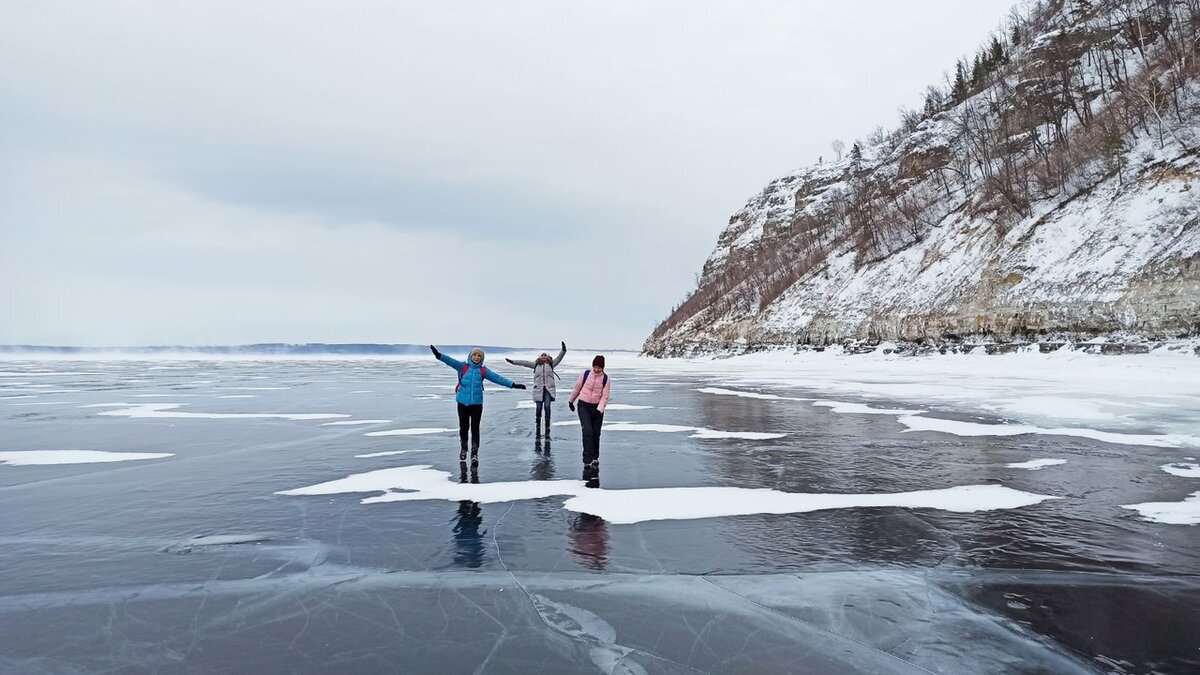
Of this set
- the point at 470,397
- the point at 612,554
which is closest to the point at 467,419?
the point at 470,397

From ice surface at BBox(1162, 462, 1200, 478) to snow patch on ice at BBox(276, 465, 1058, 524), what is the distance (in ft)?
8.80

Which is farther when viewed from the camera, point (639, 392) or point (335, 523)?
point (639, 392)

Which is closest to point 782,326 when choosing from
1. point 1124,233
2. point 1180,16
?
point 1124,233

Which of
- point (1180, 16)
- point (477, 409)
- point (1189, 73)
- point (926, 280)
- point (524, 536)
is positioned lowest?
point (524, 536)

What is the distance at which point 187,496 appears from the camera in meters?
7.27

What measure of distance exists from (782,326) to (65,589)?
187 feet

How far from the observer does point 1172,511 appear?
622 centimetres

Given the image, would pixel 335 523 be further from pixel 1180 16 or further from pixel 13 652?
pixel 1180 16

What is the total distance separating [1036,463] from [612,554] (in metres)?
7.09

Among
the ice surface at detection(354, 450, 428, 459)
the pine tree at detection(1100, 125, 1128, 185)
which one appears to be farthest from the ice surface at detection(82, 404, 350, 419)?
the pine tree at detection(1100, 125, 1128, 185)

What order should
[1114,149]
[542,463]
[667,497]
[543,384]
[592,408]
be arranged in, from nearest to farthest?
[667,497] < [592,408] < [542,463] < [543,384] < [1114,149]

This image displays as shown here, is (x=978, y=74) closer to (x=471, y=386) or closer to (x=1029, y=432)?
(x=1029, y=432)

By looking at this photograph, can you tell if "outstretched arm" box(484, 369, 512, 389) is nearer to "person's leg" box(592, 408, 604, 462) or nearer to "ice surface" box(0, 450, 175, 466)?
"person's leg" box(592, 408, 604, 462)

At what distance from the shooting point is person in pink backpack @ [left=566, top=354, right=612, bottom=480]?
8.08 m
